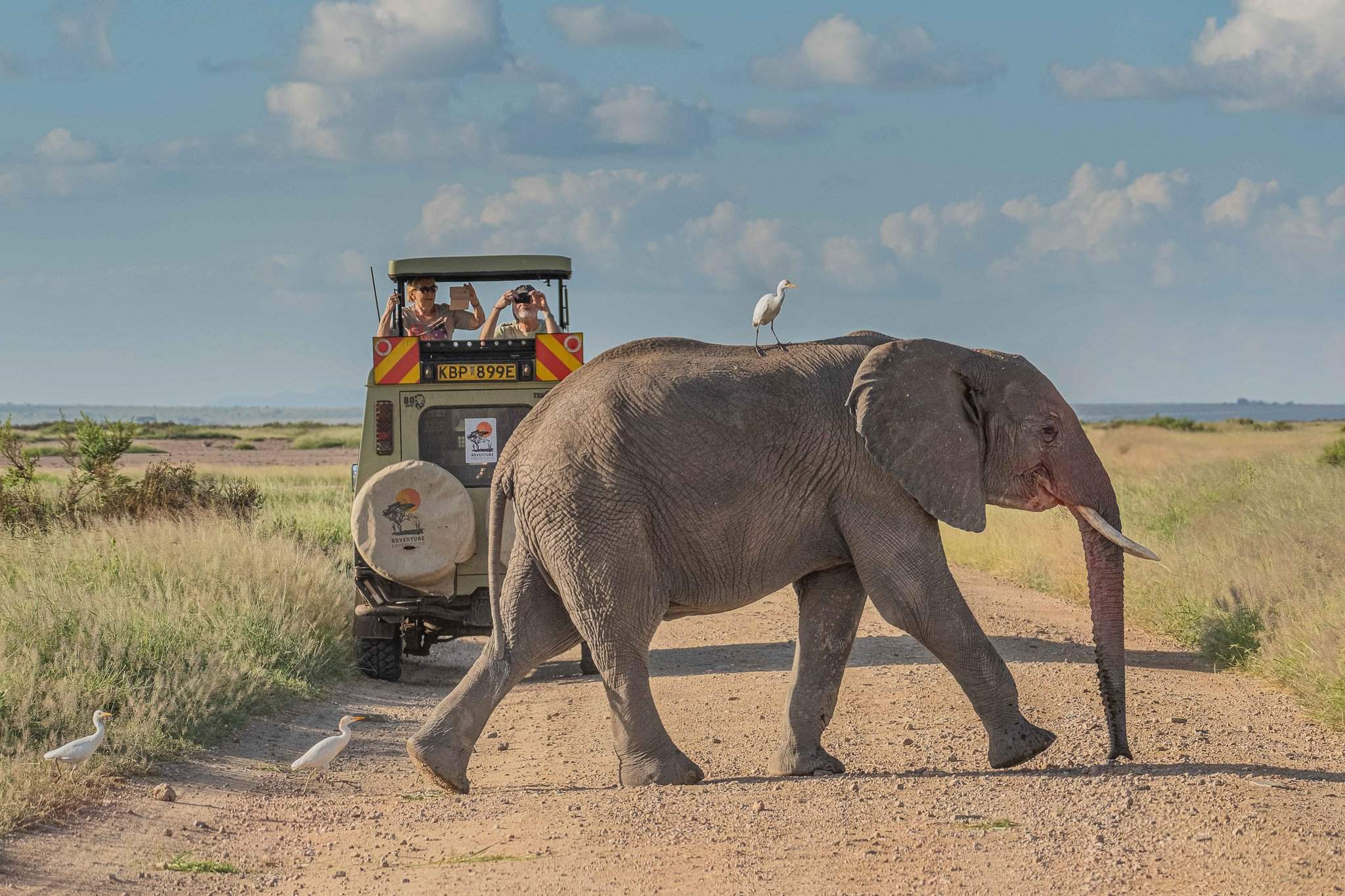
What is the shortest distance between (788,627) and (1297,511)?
5.33 m

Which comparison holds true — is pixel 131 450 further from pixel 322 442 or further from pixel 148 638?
pixel 148 638

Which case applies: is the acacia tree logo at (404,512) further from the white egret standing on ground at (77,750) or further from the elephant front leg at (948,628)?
the elephant front leg at (948,628)

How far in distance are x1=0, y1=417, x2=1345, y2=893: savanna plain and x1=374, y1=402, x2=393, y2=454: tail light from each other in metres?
1.53

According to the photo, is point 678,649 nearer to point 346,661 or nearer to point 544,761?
point 346,661

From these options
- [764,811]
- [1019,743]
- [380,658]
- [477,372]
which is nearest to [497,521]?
[764,811]

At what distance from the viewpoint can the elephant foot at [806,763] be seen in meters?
8.73

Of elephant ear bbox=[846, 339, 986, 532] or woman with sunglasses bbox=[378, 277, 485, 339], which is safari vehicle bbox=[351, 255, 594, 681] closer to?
woman with sunglasses bbox=[378, 277, 485, 339]

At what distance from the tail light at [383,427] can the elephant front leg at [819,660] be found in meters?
4.76

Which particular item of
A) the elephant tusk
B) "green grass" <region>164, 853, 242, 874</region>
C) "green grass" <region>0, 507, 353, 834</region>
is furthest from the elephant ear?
"green grass" <region>0, 507, 353, 834</region>

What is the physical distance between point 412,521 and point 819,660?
3943 mm

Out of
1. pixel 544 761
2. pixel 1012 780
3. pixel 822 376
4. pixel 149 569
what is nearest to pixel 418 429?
pixel 149 569

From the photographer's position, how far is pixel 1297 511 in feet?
52.6

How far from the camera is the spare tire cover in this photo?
1159 centimetres

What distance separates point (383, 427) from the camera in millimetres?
12555
